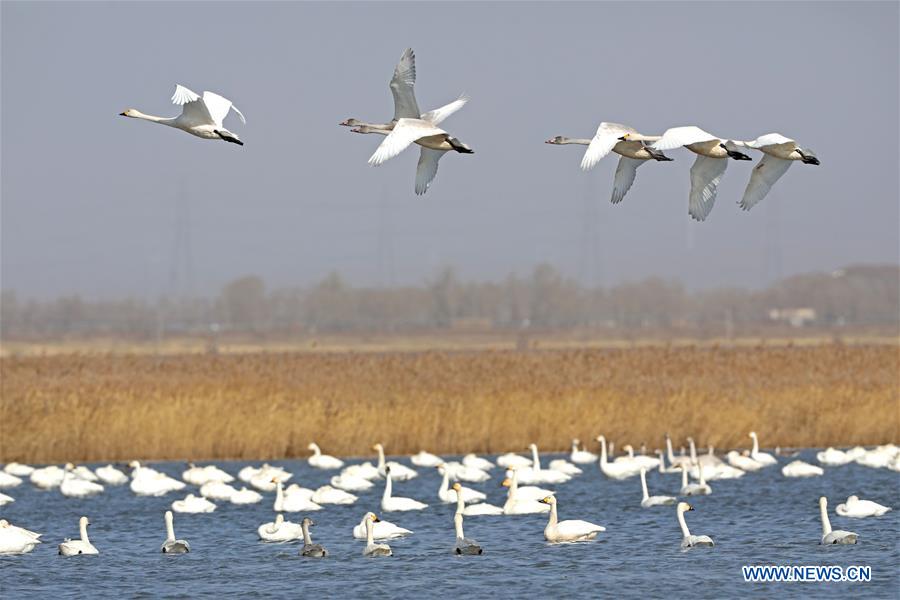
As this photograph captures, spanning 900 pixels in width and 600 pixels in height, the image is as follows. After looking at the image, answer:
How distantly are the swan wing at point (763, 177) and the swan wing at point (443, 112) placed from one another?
9.49 ft

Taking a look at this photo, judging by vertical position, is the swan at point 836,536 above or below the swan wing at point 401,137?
below

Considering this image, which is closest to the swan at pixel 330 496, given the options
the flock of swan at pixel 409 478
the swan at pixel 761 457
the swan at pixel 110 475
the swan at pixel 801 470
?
the flock of swan at pixel 409 478

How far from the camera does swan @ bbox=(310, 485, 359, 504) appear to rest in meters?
24.0

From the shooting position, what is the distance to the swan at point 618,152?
11.1 metres

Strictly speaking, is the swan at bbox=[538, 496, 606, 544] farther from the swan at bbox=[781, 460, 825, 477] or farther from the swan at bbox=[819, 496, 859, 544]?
the swan at bbox=[781, 460, 825, 477]

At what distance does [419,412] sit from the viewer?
2970cm

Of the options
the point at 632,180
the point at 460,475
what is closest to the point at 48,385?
the point at 460,475

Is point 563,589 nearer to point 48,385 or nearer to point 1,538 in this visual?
point 1,538

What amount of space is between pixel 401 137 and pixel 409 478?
16.4 meters

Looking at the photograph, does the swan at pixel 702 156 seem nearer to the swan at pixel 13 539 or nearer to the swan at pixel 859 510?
the swan at pixel 859 510

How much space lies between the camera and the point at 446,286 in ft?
394

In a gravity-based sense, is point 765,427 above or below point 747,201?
below

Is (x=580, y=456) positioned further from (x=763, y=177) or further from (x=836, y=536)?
(x=763, y=177)

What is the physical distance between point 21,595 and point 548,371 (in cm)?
1783
